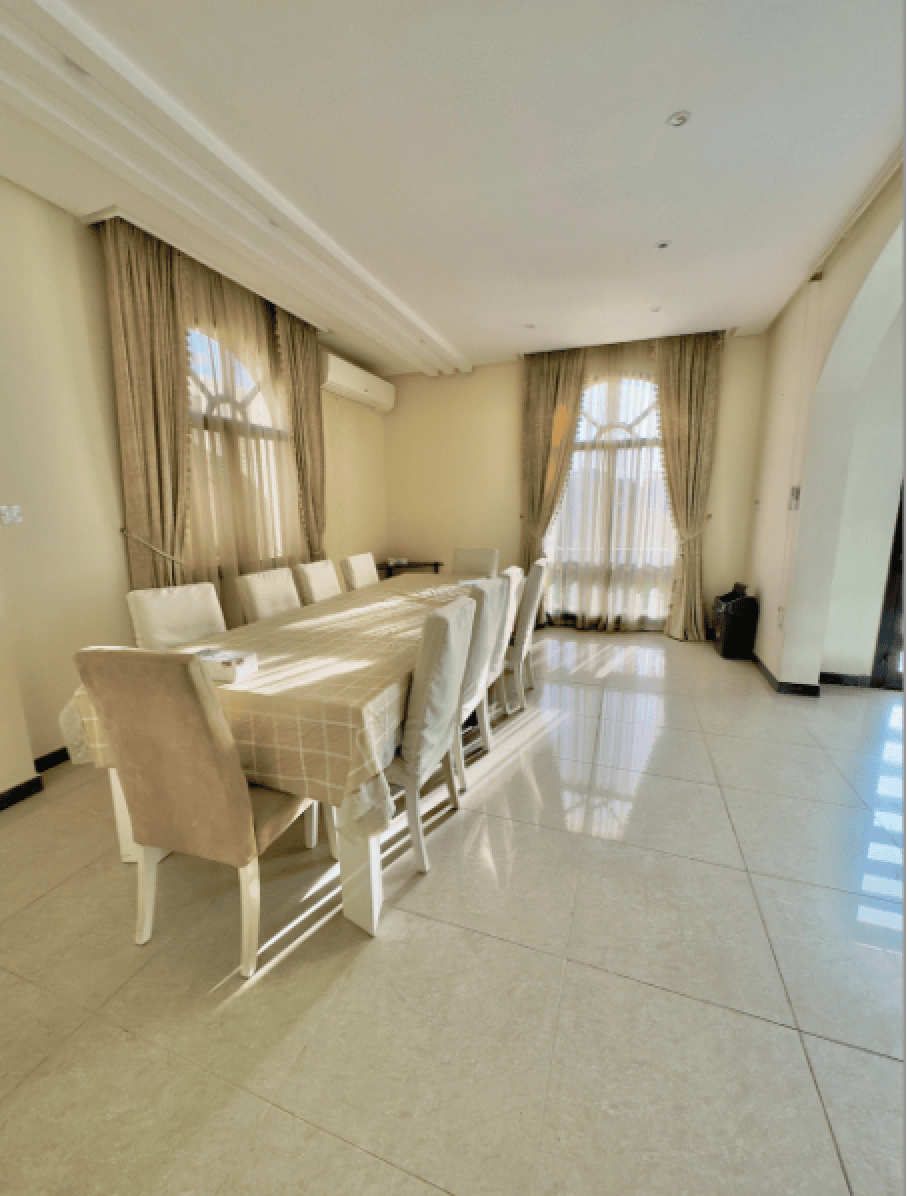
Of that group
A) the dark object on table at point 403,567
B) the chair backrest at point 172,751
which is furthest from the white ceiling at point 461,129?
the dark object on table at point 403,567

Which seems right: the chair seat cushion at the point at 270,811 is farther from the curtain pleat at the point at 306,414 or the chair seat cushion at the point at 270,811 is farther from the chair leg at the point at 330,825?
the curtain pleat at the point at 306,414

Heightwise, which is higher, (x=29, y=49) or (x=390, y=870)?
(x=29, y=49)

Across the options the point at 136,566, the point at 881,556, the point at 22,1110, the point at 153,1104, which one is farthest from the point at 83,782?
the point at 881,556

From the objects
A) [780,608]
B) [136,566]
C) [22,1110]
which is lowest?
[22,1110]

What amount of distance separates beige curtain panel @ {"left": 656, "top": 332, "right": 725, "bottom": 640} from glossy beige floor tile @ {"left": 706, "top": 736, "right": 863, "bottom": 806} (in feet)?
7.64

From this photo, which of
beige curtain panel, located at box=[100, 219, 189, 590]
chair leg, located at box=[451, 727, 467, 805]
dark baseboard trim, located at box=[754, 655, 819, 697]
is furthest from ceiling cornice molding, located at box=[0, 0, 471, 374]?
dark baseboard trim, located at box=[754, 655, 819, 697]

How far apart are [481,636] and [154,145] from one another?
8.37ft

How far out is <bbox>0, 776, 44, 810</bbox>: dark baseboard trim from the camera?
2.23m

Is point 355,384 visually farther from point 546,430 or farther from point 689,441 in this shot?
point 689,441

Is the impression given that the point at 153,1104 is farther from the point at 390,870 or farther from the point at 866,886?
the point at 866,886

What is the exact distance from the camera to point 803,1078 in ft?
3.70

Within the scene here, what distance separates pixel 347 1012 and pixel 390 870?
1.78ft

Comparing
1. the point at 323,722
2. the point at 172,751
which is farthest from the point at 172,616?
the point at 323,722

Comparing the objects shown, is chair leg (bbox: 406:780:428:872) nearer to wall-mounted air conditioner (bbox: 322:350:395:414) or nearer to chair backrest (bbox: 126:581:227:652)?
chair backrest (bbox: 126:581:227:652)
